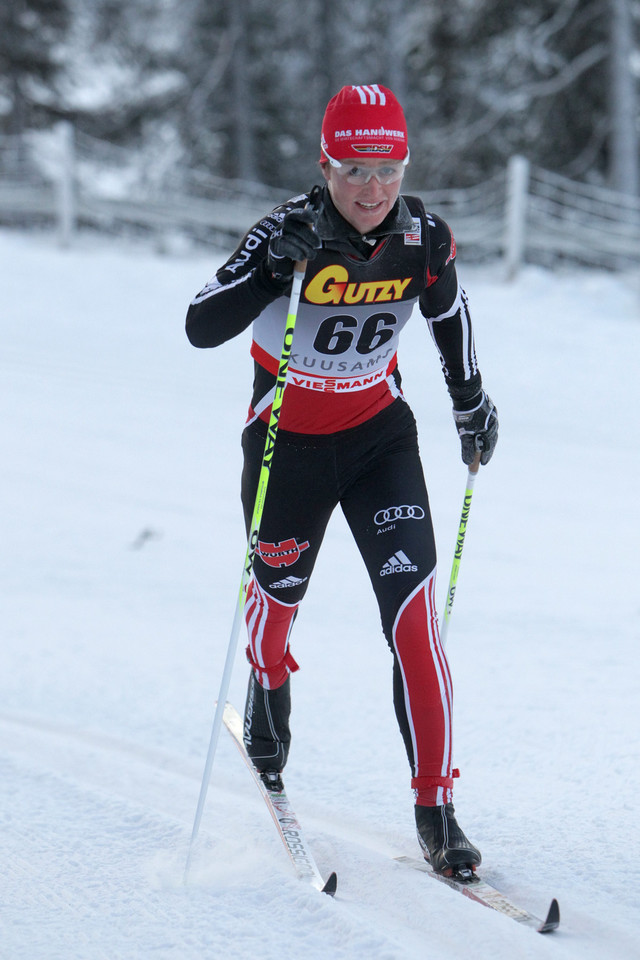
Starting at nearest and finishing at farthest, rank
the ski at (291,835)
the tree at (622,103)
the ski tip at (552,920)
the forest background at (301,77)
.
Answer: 1. the ski tip at (552,920)
2. the ski at (291,835)
3. the tree at (622,103)
4. the forest background at (301,77)

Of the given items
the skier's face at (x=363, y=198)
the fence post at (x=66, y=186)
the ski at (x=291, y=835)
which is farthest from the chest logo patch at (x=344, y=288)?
the fence post at (x=66, y=186)

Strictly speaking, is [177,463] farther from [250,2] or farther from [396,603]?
[250,2]

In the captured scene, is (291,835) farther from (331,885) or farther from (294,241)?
(294,241)

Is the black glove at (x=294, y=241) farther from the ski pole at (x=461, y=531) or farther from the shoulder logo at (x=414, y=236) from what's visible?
the ski pole at (x=461, y=531)

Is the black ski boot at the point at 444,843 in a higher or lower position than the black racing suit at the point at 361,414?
lower

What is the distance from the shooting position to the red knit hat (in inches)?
105

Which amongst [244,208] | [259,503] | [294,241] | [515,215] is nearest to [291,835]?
[259,503]

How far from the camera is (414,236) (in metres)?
2.85

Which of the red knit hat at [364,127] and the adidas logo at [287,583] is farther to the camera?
the adidas logo at [287,583]

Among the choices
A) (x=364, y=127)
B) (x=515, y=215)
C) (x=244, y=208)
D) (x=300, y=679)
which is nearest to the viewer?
(x=364, y=127)

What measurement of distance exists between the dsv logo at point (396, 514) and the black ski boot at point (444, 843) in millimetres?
821

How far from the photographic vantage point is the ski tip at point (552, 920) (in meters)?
2.40

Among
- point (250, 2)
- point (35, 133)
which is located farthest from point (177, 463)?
point (35, 133)

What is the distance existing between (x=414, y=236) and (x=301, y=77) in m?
23.1
